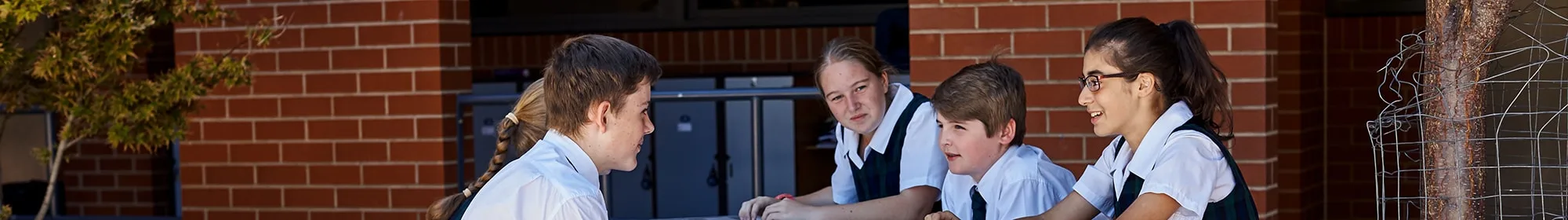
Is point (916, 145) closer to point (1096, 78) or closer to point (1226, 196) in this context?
point (1096, 78)

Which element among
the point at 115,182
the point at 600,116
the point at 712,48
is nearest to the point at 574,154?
the point at 600,116

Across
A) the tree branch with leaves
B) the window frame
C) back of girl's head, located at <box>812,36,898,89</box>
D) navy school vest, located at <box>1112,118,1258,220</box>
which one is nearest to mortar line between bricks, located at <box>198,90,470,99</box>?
the tree branch with leaves

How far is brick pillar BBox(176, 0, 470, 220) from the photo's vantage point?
15.8 feet

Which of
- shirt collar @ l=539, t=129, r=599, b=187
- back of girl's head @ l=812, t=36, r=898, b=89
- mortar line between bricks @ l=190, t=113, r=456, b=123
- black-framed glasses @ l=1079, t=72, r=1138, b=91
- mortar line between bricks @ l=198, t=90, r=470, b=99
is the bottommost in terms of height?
shirt collar @ l=539, t=129, r=599, b=187

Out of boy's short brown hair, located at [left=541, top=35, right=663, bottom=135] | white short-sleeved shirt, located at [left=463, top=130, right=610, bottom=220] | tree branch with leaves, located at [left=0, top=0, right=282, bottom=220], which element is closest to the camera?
white short-sleeved shirt, located at [left=463, top=130, right=610, bottom=220]

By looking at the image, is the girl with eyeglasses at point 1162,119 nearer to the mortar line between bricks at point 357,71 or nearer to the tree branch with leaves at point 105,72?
the tree branch with leaves at point 105,72

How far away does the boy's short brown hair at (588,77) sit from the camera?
87.3 inches

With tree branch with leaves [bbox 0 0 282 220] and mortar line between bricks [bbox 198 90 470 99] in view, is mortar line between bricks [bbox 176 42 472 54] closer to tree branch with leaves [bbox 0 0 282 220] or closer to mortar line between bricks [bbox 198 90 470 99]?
mortar line between bricks [bbox 198 90 470 99]

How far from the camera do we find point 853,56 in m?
3.31

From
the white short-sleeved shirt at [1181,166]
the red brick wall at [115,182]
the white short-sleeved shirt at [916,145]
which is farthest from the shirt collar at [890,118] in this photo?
the red brick wall at [115,182]

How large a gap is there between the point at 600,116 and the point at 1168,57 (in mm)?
898

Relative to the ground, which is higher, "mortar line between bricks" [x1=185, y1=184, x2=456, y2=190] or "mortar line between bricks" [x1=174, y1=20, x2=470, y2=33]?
"mortar line between bricks" [x1=174, y1=20, x2=470, y2=33]

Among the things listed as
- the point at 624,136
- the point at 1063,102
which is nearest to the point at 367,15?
the point at 1063,102

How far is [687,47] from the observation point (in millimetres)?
7027
